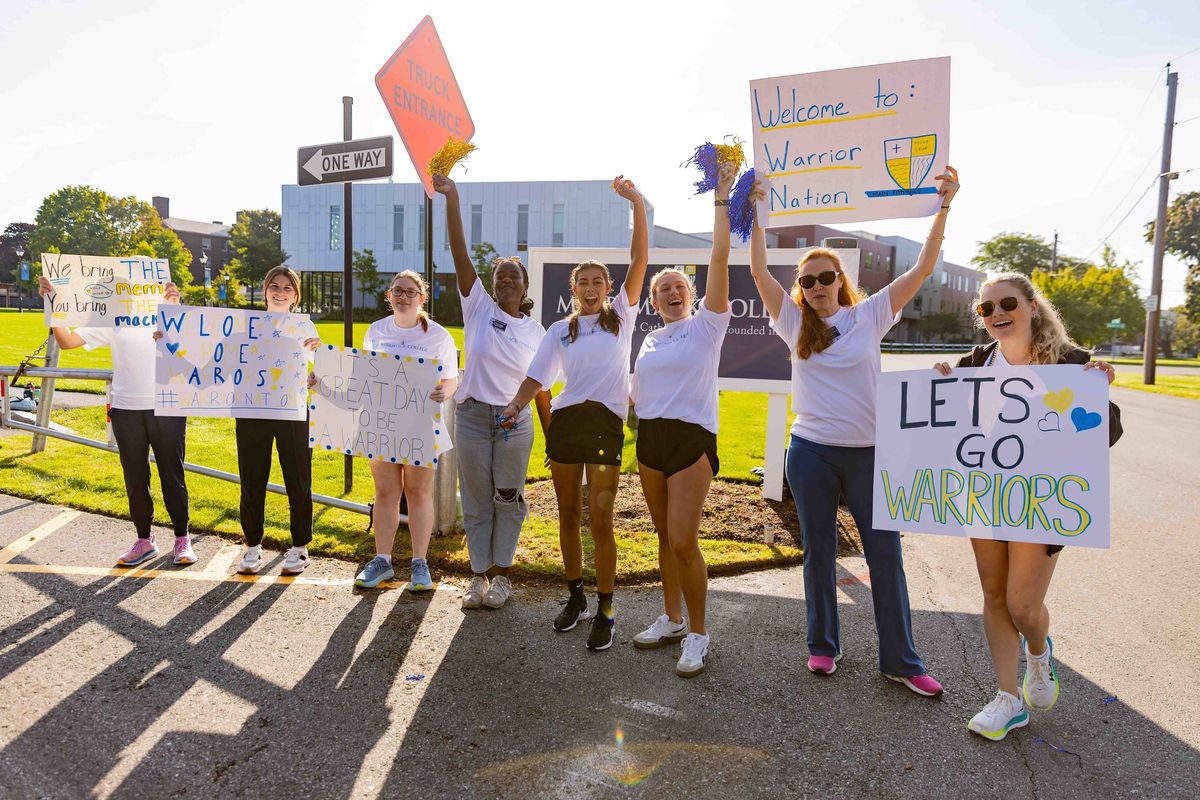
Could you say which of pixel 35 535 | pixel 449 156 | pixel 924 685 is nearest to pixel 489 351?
pixel 449 156

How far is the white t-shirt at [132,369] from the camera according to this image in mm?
4836

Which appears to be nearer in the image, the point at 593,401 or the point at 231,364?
the point at 593,401

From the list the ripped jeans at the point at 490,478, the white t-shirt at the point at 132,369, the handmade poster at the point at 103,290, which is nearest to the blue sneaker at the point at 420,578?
the ripped jeans at the point at 490,478

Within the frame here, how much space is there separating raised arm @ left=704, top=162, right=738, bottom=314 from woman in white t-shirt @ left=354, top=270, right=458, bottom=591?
1.81 metres

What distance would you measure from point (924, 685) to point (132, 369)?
5.00 m

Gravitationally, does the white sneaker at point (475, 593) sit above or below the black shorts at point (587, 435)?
below

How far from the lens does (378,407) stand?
15.1ft

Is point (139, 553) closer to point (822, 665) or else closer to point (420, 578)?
point (420, 578)

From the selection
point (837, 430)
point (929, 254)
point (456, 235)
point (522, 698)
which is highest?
point (456, 235)

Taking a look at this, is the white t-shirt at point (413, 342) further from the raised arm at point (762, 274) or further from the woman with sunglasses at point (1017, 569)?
the woman with sunglasses at point (1017, 569)

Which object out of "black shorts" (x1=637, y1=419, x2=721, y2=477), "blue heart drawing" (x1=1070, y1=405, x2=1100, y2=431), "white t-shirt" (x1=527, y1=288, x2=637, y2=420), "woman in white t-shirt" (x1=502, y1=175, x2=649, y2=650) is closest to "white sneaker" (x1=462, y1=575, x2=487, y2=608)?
"woman in white t-shirt" (x1=502, y1=175, x2=649, y2=650)

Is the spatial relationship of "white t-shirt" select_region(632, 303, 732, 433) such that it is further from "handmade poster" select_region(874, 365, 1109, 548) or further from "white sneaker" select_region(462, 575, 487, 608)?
"white sneaker" select_region(462, 575, 487, 608)

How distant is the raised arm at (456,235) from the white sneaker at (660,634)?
2.12 meters

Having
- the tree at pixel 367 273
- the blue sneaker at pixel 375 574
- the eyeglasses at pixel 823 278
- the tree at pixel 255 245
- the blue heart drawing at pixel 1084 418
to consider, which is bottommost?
the blue sneaker at pixel 375 574
